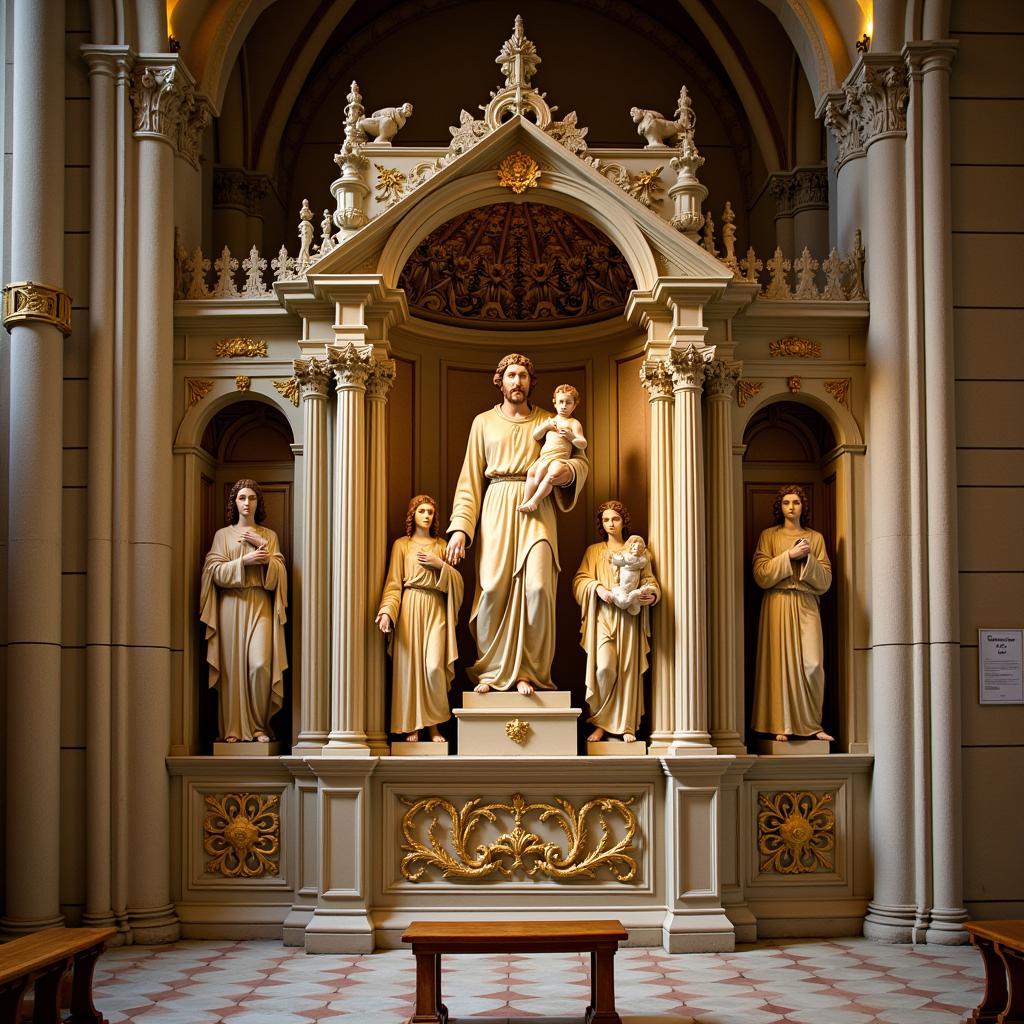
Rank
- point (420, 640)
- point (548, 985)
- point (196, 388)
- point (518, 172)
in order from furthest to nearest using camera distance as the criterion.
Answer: point (196, 388), point (518, 172), point (420, 640), point (548, 985)

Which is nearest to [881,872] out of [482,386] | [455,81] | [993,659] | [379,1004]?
[993,659]

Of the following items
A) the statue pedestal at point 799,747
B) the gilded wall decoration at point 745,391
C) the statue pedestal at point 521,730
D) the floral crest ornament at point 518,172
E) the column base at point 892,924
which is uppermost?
the floral crest ornament at point 518,172

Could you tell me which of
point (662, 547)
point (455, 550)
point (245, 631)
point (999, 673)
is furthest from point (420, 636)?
point (999, 673)

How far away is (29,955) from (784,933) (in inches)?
201

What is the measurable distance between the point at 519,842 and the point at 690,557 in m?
2.12

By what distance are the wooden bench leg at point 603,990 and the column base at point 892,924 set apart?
315cm

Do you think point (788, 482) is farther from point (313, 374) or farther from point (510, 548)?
point (313, 374)

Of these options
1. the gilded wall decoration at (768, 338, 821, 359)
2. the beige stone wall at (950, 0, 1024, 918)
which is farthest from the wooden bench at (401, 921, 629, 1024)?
the gilded wall decoration at (768, 338, 821, 359)

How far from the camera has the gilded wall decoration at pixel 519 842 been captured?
9.47 metres

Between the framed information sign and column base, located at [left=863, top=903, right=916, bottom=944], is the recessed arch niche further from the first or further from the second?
column base, located at [left=863, top=903, right=916, bottom=944]

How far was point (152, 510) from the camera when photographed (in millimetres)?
9648

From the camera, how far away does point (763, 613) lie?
10.2 meters

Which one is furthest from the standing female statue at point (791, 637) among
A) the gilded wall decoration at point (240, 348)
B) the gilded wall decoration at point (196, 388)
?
the gilded wall decoration at point (196, 388)

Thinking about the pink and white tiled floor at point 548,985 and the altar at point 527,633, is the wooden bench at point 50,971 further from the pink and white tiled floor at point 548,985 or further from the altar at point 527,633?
the altar at point 527,633
